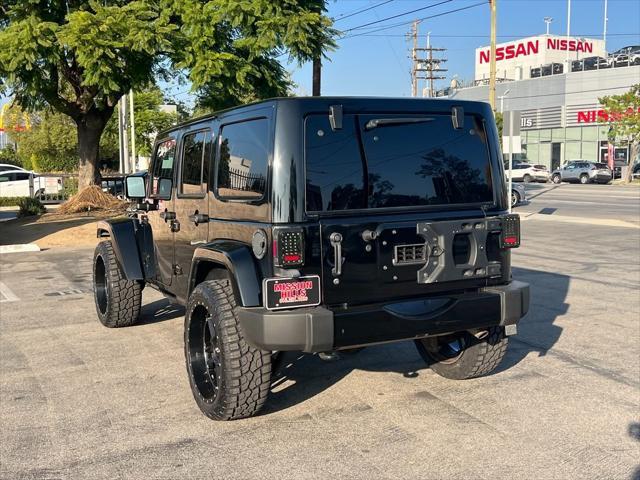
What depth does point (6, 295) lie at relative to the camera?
31.4ft

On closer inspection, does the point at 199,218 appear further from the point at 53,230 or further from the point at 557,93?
the point at 557,93

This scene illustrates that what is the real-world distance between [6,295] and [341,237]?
710cm

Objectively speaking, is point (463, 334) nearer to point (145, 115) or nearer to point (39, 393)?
point (39, 393)

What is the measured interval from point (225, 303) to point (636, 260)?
9.68 m

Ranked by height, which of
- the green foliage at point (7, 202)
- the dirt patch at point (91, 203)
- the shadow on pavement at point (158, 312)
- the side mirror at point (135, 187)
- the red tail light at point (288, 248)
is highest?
the side mirror at point (135, 187)

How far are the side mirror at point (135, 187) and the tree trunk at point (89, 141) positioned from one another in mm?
15053

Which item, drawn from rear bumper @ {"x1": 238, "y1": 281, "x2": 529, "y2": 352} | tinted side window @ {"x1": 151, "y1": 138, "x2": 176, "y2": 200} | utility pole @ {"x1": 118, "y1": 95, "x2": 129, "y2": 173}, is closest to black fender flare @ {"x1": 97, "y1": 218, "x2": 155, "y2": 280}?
tinted side window @ {"x1": 151, "y1": 138, "x2": 176, "y2": 200}

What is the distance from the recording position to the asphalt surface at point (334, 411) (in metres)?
3.87

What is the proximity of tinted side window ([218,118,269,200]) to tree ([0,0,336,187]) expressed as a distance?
36.4ft

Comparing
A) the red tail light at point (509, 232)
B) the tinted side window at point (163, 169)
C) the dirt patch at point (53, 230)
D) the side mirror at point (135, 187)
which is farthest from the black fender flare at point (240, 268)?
the dirt patch at point (53, 230)

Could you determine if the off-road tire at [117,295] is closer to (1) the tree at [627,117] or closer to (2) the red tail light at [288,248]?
(2) the red tail light at [288,248]

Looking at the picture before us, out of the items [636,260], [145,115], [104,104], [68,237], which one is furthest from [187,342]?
[145,115]

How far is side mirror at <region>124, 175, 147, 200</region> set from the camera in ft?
21.3

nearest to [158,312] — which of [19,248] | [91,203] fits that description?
[19,248]
